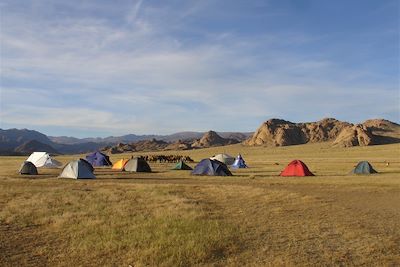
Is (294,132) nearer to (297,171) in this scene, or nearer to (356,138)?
(356,138)

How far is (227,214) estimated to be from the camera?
16.8m

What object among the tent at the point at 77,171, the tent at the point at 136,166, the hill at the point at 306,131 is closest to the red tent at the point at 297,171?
the tent at the point at 136,166

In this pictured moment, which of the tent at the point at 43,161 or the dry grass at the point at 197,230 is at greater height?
the tent at the point at 43,161

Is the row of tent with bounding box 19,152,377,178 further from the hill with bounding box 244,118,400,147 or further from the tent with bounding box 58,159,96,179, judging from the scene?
the hill with bounding box 244,118,400,147

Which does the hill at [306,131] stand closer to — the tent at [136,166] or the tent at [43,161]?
the tent at [43,161]

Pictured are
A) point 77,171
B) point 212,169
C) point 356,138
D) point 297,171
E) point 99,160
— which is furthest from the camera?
point 356,138

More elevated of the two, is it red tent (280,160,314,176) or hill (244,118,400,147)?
hill (244,118,400,147)

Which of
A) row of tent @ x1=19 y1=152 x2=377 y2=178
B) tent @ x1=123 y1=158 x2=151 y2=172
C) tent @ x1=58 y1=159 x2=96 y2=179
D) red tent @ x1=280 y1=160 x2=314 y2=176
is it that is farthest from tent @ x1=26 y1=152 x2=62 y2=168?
red tent @ x1=280 y1=160 x2=314 y2=176

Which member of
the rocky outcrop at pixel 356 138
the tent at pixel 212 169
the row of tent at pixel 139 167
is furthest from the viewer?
the rocky outcrop at pixel 356 138

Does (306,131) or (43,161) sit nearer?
(43,161)

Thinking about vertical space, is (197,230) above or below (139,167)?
below

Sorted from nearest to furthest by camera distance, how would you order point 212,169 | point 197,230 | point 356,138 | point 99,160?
1. point 197,230
2. point 212,169
3. point 99,160
4. point 356,138

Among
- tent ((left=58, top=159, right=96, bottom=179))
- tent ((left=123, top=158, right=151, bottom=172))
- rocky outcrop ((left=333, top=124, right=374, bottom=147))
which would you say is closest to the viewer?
tent ((left=58, top=159, right=96, bottom=179))

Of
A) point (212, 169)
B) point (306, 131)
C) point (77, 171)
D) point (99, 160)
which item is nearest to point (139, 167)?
point (212, 169)
